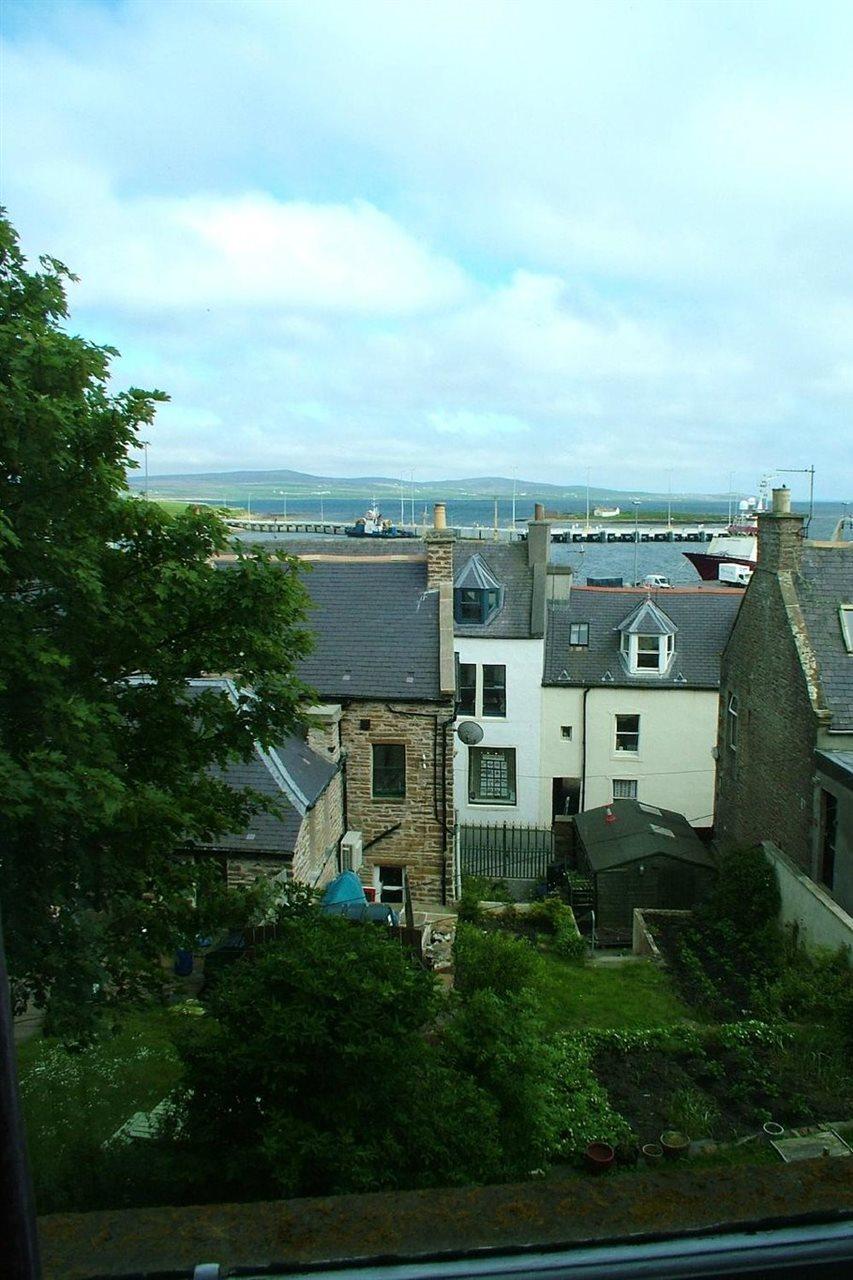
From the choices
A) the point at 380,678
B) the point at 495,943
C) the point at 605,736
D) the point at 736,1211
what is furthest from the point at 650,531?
the point at 736,1211

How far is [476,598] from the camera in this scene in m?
17.7

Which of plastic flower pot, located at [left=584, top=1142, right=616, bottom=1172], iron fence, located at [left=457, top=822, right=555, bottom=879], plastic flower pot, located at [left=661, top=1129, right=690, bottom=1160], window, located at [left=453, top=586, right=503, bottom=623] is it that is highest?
window, located at [left=453, top=586, right=503, bottom=623]

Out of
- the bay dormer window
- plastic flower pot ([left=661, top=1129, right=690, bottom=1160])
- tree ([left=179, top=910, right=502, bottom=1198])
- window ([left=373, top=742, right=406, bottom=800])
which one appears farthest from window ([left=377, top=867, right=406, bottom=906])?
tree ([left=179, top=910, right=502, bottom=1198])

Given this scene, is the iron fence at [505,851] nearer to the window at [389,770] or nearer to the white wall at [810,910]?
the window at [389,770]

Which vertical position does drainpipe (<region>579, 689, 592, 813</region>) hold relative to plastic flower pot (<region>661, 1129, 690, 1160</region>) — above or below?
below

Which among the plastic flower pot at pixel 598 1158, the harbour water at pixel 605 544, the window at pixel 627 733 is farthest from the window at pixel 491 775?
the plastic flower pot at pixel 598 1158

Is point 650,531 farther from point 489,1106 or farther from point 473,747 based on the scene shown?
point 489,1106

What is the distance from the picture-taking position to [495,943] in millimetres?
6512

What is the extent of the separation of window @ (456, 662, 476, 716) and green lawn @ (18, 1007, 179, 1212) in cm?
1276

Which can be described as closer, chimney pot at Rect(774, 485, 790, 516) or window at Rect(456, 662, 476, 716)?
chimney pot at Rect(774, 485, 790, 516)

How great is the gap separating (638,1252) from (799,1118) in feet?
16.6

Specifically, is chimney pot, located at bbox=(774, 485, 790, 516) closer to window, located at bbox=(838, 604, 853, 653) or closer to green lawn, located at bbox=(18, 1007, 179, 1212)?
window, located at bbox=(838, 604, 853, 653)

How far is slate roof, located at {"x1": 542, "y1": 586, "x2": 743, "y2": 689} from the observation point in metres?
18.0

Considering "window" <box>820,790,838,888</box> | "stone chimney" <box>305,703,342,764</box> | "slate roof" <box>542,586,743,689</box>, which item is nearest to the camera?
"window" <box>820,790,838,888</box>
